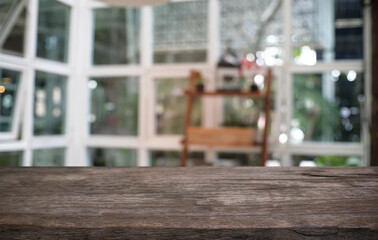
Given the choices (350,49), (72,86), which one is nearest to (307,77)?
(350,49)

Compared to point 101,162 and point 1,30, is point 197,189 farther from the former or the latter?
point 101,162

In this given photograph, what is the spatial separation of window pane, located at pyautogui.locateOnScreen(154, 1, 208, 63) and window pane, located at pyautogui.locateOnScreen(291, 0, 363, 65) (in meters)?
0.86

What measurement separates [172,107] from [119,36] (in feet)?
2.97

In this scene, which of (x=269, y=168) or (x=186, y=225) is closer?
(x=186, y=225)

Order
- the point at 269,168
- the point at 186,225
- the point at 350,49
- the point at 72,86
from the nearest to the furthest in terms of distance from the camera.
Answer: the point at 186,225, the point at 269,168, the point at 350,49, the point at 72,86

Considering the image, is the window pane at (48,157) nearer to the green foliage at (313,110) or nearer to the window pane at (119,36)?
the window pane at (119,36)

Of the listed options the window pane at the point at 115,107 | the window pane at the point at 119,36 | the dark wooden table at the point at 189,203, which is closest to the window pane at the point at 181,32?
the window pane at the point at 119,36

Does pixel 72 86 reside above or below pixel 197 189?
above

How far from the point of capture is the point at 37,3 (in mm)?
3045

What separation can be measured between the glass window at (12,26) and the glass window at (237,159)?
6.35ft

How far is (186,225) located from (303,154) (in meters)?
3.03

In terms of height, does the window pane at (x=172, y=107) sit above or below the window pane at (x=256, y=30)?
below

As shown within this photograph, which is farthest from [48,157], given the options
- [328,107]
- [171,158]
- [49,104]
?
[328,107]

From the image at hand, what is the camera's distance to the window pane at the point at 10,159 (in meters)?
2.72
